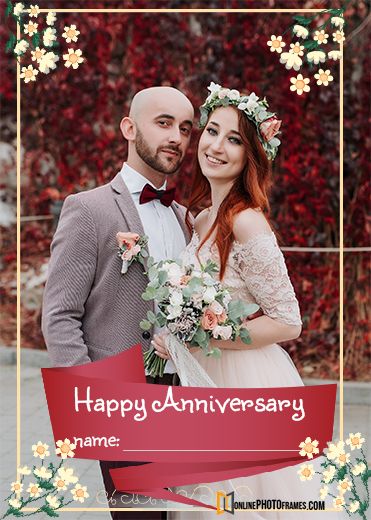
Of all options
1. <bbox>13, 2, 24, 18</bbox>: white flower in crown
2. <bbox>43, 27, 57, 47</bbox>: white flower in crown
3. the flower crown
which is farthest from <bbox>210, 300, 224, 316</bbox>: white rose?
<bbox>13, 2, 24, 18</bbox>: white flower in crown

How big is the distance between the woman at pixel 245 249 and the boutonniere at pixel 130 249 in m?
0.16

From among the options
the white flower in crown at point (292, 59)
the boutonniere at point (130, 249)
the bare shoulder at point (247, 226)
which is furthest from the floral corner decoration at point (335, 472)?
the white flower in crown at point (292, 59)

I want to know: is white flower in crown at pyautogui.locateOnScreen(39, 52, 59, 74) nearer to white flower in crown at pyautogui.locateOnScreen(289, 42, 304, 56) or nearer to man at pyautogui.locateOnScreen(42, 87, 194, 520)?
man at pyautogui.locateOnScreen(42, 87, 194, 520)

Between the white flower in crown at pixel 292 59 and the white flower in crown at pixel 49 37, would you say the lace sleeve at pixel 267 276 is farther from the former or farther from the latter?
the white flower in crown at pixel 49 37

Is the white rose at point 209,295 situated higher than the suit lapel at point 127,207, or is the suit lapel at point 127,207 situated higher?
the suit lapel at point 127,207

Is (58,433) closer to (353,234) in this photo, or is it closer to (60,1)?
(353,234)

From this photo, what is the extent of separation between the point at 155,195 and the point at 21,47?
80 centimetres

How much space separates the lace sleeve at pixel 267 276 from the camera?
10.1ft

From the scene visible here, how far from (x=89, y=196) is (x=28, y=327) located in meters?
4.52

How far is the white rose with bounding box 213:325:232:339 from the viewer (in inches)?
118

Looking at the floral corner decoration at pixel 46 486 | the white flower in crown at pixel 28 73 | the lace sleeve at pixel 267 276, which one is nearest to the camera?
the lace sleeve at pixel 267 276

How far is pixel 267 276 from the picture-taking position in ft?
10.2

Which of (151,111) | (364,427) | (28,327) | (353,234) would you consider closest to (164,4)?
(353,234)

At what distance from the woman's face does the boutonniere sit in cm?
34
